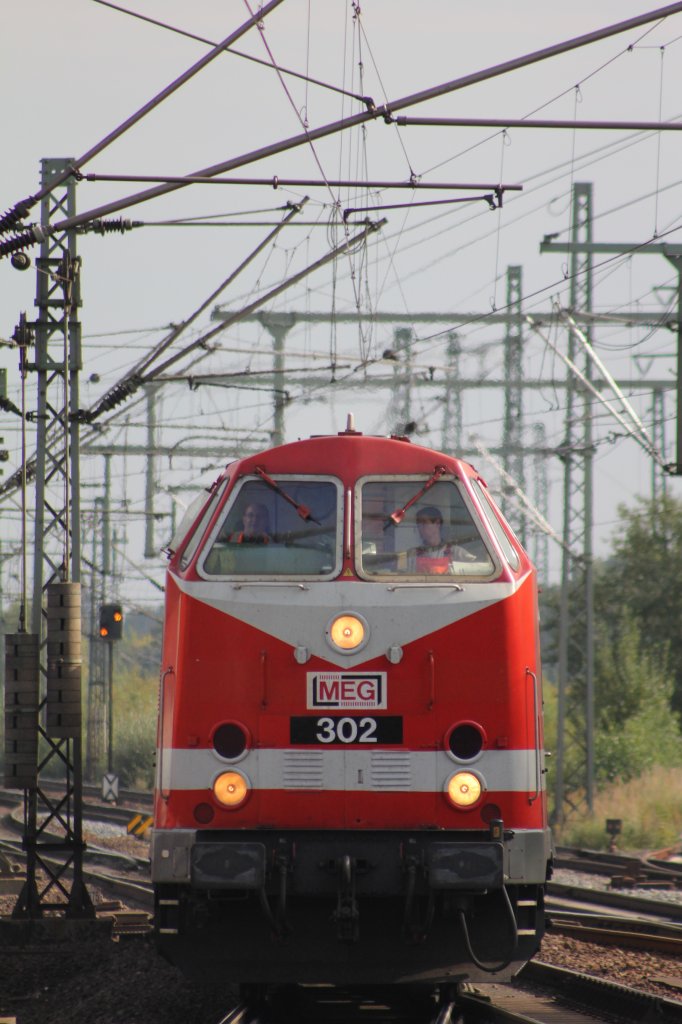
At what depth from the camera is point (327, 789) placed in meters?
9.24

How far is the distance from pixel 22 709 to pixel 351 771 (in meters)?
7.36

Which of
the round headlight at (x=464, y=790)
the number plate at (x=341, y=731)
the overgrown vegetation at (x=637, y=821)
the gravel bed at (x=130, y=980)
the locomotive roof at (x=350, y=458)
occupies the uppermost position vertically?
the locomotive roof at (x=350, y=458)

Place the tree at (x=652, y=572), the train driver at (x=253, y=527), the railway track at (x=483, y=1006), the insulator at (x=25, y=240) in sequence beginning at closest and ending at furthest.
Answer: the train driver at (x=253, y=527) < the railway track at (x=483, y=1006) < the insulator at (x=25, y=240) < the tree at (x=652, y=572)

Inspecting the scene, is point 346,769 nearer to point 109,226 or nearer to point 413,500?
point 413,500

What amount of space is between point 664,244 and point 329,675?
13396 mm

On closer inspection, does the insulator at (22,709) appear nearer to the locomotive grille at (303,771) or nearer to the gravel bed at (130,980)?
the gravel bed at (130,980)

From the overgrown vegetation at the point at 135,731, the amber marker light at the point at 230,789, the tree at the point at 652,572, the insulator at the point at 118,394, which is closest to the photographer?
the amber marker light at the point at 230,789

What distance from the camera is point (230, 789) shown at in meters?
9.22

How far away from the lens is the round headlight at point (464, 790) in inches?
363

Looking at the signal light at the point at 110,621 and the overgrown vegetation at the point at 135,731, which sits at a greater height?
the signal light at the point at 110,621

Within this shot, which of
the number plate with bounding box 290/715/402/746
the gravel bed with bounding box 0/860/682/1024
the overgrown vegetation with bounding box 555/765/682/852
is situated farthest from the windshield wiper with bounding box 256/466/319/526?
the overgrown vegetation with bounding box 555/765/682/852

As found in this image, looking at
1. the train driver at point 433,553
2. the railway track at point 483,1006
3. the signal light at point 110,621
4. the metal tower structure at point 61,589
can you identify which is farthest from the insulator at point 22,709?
the signal light at point 110,621

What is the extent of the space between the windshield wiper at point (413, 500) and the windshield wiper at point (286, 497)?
1.55ft

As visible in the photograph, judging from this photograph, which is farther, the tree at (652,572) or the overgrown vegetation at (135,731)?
the overgrown vegetation at (135,731)
